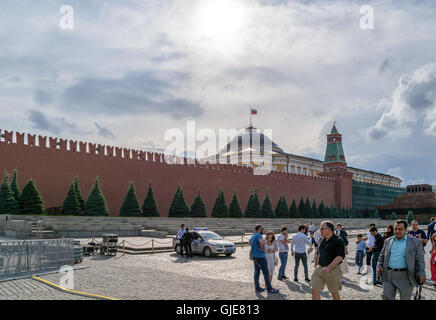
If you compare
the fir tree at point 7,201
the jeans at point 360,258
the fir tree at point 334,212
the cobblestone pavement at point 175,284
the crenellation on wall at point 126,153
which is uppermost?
the crenellation on wall at point 126,153

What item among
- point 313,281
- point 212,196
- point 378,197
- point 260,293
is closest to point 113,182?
point 212,196

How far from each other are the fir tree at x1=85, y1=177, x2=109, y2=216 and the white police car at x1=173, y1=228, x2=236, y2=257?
35.6 ft

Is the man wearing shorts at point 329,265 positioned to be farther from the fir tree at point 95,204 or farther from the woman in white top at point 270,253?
the fir tree at point 95,204

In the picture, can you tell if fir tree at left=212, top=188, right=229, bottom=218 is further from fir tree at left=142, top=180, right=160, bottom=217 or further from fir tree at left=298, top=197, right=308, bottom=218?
fir tree at left=298, top=197, right=308, bottom=218

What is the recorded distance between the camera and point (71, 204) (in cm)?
2319

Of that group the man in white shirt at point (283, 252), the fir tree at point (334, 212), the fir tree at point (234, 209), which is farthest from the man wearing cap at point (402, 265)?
the fir tree at point (334, 212)

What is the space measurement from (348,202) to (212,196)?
2709 centimetres

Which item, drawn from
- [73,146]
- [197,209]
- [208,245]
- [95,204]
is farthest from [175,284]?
[197,209]

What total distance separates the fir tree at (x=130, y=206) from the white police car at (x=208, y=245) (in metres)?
12.1

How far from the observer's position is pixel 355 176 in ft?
268

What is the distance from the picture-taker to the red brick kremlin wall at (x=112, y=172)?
23.5 m

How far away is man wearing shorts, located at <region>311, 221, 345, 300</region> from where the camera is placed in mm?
5090

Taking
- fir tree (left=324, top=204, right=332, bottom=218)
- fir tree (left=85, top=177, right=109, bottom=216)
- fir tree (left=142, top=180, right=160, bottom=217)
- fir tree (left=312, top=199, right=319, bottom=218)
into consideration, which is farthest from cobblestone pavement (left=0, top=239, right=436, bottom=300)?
fir tree (left=324, top=204, right=332, bottom=218)

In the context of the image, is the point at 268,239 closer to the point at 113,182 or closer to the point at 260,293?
the point at 260,293
